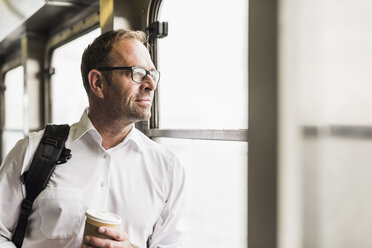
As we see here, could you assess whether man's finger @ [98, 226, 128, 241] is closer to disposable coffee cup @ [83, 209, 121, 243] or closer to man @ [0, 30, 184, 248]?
disposable coffee cup @ [83, 209, 121, 243]

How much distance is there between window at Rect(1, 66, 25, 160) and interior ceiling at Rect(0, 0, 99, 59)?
4.24ft

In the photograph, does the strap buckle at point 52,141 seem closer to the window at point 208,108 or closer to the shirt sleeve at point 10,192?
the shirt sleeve at point 10,192

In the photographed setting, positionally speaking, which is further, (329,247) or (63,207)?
(63,207)

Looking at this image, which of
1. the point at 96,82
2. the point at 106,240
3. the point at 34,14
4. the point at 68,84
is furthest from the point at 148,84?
the point at 68,84

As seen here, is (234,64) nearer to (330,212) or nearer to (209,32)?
(209,32)

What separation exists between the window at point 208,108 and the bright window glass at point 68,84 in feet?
4.87

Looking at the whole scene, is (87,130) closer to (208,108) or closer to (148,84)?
(148,84)

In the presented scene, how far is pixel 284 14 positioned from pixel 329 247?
77 centimetres

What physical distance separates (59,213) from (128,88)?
2.11 feet

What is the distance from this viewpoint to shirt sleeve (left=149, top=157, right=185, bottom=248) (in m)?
1.67

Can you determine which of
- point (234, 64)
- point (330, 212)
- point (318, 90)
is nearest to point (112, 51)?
point (234, 64)

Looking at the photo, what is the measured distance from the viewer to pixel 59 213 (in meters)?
1.46

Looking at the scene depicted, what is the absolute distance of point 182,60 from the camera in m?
2.49

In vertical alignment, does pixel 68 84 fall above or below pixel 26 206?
above
